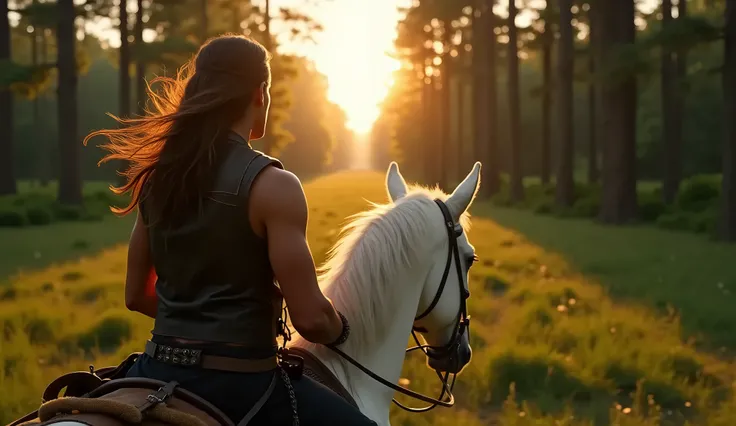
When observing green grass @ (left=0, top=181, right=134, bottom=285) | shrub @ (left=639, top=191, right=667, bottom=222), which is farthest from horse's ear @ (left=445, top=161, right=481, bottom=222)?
shrub @ (left=639, top=191, right=667, bottom=222)

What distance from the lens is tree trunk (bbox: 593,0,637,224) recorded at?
69.7 ft

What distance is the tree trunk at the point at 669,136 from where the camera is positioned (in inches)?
1035

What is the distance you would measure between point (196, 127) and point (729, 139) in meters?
16.6

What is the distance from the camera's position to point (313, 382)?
8.93ft

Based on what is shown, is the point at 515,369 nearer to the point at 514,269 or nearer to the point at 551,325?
the point at 551,325

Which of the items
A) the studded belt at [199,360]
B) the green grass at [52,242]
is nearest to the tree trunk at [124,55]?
the green grass at [52,242]

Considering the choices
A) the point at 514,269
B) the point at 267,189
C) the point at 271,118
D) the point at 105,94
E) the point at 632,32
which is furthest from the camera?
the point at 105,94

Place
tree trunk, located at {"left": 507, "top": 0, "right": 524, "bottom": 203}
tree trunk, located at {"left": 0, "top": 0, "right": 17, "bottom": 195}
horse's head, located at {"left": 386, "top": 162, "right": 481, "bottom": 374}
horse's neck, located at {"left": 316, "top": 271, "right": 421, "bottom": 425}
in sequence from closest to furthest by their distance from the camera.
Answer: horse's neck, located at {"left": 316, "top": 271, "right": 421, "bottom": 425}, horse's head, located at {"left": 386, "top": 162, "right": 481, "bottom": 374}, tree trunk, located at {"left": 0, "top": 0, "right": 17, "bottom": 195}, tree trunk, located at {"left": 507, "top": 0, "right": 524, "bottom": 203}

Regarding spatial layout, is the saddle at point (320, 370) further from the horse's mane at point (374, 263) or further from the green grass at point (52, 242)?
the green grass at point (52, 242)

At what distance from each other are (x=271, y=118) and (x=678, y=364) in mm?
28405

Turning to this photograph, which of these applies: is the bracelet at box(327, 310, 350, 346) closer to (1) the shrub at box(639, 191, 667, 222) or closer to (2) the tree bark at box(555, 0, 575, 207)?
(1) the shrub at box(639, 191, 667, 222)

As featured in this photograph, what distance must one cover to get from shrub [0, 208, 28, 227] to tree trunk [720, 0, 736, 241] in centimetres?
1745

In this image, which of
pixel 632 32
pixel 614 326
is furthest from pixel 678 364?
pixel 632 32

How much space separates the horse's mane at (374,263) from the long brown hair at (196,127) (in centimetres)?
77
